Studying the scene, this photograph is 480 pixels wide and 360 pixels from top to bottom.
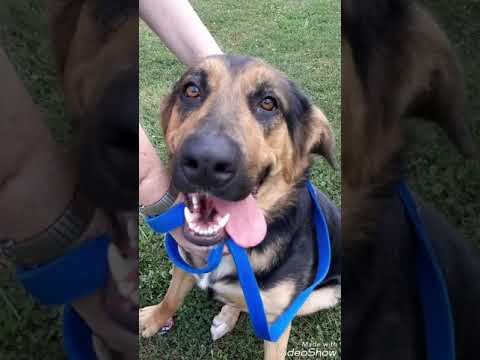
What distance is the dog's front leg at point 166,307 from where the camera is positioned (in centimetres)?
131

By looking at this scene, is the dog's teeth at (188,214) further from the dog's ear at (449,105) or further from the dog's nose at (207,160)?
the dog's ear at (449,105)

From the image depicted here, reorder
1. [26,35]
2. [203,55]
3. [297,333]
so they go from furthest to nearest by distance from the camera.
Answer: [297,333], [203,55], [26,35]

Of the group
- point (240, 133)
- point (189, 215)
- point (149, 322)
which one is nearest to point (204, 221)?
point (189, 215)

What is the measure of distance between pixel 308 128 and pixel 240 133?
1.03 ft

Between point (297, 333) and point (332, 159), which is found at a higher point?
point (332, 159)

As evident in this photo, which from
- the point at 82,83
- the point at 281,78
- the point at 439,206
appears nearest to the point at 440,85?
the point at 439,206

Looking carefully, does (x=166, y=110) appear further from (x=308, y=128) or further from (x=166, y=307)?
(x=166, y=307)

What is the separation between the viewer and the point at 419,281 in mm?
1135

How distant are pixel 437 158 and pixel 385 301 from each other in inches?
16.9

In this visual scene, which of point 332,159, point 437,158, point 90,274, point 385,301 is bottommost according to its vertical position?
point 385,301

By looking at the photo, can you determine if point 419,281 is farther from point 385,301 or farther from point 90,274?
point 90,274

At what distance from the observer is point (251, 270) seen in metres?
1.38

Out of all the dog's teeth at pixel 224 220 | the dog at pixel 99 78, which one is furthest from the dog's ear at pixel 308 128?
the dog at pixel 99 78

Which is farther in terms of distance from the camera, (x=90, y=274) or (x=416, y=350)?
(x=416, y=350)
